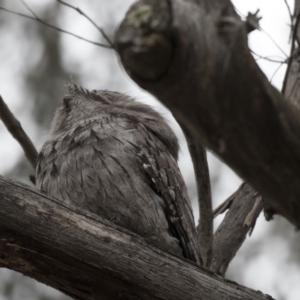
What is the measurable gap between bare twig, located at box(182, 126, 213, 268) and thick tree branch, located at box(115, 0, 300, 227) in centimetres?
190

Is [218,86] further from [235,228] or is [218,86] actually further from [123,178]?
[235,228]

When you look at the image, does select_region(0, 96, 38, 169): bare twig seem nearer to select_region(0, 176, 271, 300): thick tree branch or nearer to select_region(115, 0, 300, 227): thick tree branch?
select_region(0, 176, 271, 300): thick tree branch

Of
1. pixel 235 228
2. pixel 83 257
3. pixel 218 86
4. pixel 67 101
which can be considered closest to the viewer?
Result: pixel 218 86

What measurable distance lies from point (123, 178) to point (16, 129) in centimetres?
126

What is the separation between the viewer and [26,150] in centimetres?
500

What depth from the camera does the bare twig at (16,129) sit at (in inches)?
189

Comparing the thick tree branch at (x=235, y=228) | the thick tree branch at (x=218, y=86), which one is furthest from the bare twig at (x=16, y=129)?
the thick tree branch at (x=218, y=86)

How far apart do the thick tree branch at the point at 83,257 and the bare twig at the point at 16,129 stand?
4.98 ft

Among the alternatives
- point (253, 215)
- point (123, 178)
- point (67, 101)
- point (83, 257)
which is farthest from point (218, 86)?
point (67, 101)

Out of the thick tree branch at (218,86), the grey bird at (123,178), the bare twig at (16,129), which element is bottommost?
the thick tree branch at (218,86)

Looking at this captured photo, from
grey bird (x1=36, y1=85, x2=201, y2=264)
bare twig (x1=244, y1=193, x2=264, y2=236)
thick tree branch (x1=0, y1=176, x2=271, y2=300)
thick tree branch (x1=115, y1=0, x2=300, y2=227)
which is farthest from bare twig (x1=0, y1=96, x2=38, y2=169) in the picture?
thick tree branch (x1=115, y1=0, x2=300, y2=227)

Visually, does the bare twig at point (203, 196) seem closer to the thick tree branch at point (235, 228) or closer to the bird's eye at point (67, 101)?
the thick tree branch at point (235, 228)

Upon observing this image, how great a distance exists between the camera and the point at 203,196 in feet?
13.6

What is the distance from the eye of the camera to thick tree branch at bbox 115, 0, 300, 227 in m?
1.56
